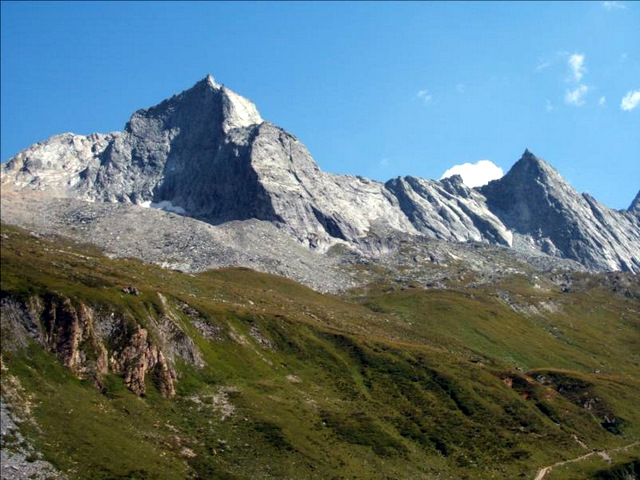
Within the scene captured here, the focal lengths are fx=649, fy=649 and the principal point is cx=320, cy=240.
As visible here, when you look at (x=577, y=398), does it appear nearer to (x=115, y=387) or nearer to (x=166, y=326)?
(x=166, y=326)

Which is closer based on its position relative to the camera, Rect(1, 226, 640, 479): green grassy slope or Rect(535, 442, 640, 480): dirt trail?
Rect(1, 226, 640, 479): green grassy slope

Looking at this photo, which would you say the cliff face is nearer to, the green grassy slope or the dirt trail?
the green grassy slope

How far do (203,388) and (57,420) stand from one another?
40739mm

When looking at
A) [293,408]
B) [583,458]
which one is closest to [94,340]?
[293,408]

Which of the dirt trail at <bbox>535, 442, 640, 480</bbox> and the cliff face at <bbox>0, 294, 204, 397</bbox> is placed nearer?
the cliff face at <bbox>0, 294, 204, 397</bbox>

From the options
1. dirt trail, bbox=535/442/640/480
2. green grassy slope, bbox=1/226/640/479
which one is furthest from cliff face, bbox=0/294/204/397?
dirt trail, bbox=535/442/640/480

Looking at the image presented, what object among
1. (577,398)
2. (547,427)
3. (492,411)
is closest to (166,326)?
(492,411)

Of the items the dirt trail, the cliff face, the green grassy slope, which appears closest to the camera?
the green grassy slope

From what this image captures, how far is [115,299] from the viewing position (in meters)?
140

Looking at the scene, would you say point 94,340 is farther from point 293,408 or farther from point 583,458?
point 583,458

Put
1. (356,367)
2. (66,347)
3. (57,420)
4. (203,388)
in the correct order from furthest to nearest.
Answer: (356,367) < (203,388) < (66,347) < (57,420)

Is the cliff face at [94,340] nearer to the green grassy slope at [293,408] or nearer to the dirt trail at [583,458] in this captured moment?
the green grassy slope at [293,408]

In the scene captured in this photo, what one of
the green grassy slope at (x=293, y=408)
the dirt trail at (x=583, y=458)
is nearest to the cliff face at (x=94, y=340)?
the green grassy slope at (x=293, y=408)

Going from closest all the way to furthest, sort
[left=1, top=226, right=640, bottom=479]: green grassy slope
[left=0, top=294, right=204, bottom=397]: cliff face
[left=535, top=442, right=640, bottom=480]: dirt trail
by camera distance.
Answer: [left=1, top=226, right=640, bottom=479]: green grassy slope
[left=0, top=294, right=204, bottom=397]: cliff face
[left=535, top=442, right=640, bottom=480]: dirt trail
